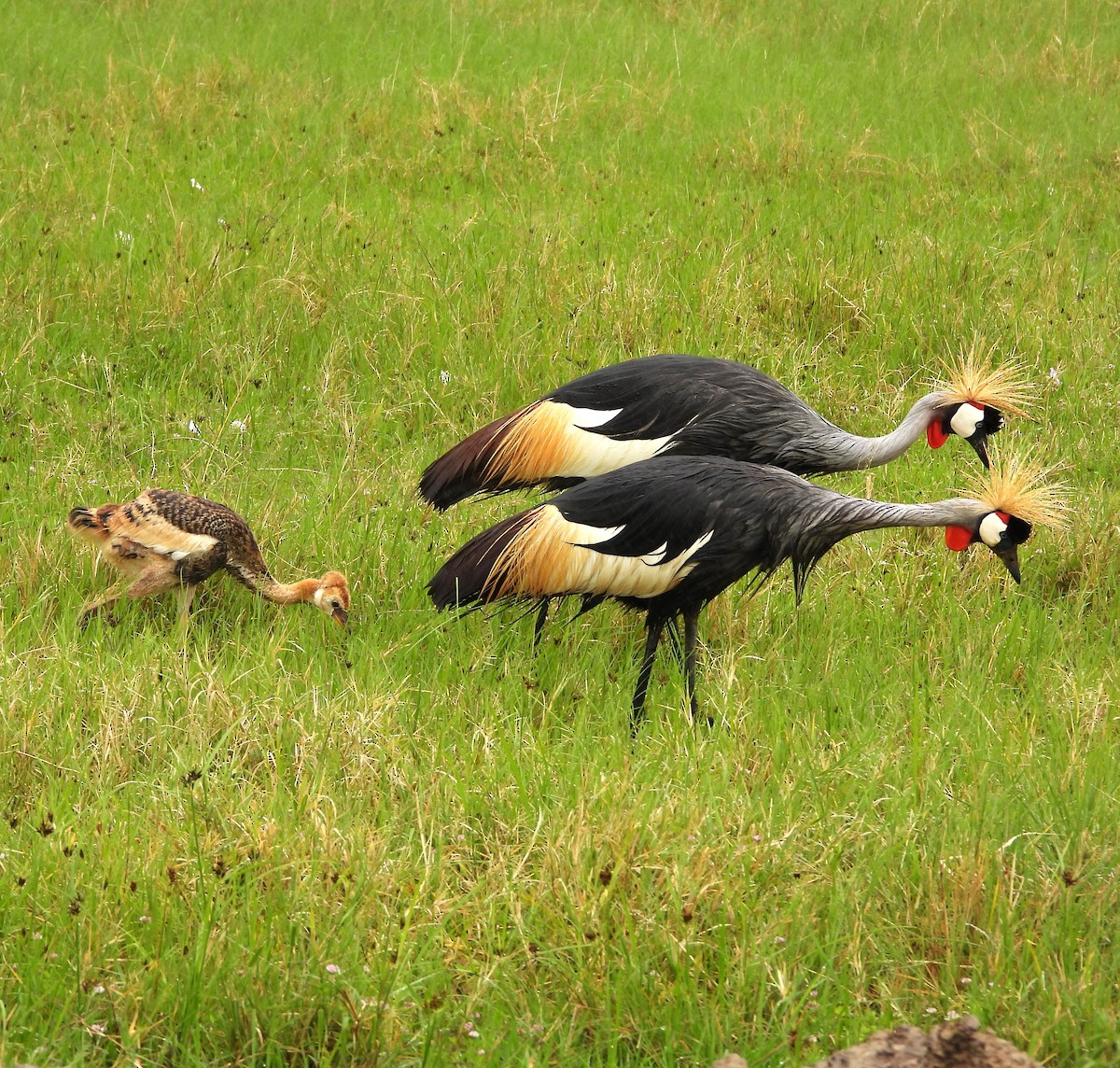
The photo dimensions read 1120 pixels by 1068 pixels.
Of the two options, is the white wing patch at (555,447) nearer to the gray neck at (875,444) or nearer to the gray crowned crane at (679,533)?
the gray crowned crane at (679,533)

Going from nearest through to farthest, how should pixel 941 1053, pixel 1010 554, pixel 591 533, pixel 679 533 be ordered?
pixel 941 1053
pixel 679 533
pixel 591 533
pixel 1010 554

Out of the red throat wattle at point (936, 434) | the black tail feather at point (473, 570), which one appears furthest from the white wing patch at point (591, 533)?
the red throat wattle at point (936, 434)

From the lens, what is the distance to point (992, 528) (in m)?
4.52

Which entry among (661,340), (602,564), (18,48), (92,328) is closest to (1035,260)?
(661,340)

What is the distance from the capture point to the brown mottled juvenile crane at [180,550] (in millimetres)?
4766

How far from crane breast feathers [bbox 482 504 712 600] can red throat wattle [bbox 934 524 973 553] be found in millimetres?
999

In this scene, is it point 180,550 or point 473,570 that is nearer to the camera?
point 473,570

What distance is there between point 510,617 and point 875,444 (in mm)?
1583

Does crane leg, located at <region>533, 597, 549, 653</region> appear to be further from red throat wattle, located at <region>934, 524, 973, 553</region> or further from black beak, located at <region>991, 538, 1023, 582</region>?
black beak, located at <region>991, 538, 1023, 582</region>

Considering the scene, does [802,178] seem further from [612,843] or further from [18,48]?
[612,843]

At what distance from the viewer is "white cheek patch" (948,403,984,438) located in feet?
17.0

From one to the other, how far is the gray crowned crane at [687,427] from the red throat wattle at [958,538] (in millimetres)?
589

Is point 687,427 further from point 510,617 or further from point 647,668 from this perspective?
point 647,668

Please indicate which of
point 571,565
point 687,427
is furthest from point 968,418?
point 571,565
